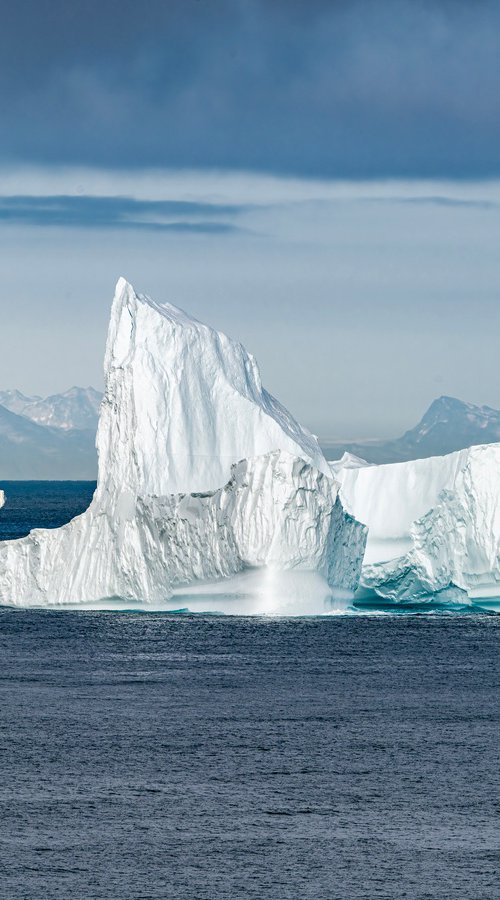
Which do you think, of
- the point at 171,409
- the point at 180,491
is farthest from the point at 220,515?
the point at 171,409

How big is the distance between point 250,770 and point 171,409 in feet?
70.1

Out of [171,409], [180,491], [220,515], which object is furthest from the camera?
[171,409]

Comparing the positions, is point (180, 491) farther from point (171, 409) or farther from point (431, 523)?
point (431, 523)

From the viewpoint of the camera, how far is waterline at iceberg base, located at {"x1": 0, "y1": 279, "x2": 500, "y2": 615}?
135 feet

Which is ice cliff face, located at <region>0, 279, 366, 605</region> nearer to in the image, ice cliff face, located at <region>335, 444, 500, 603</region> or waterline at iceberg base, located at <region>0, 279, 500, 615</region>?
waterline at iceberg base, located at <region>0, 279, 500, 615</region>

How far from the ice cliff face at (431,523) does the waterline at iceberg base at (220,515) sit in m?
0.06

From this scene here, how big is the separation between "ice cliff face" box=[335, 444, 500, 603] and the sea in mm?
3269

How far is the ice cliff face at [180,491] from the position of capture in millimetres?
40906

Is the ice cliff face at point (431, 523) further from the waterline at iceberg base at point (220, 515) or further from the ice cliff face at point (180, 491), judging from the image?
the ice cliff face at point (180, 491)

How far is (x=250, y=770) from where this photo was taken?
76.4ft

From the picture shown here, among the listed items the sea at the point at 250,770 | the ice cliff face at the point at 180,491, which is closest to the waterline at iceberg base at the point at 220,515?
the ice cliff face at the point at 180,491

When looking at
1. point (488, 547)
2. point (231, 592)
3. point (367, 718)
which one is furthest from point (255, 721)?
point (488, 547)

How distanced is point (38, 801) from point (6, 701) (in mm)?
9572

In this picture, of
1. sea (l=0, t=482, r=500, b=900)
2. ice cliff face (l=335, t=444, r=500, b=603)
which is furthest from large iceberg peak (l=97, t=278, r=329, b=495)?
sea (l=0, t=482, r=500, b=900)
